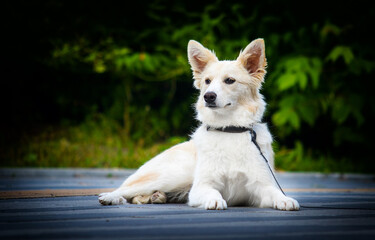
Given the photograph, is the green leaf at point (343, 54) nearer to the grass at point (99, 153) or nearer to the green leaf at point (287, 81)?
the green leaf at point (287, 81)

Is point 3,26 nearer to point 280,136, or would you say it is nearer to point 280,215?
point 280,136

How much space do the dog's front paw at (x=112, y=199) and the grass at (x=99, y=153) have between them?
6055 mm

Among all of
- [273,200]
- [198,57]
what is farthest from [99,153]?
[273,200]

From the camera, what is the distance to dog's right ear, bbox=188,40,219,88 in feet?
16.7

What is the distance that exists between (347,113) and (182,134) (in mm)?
4978

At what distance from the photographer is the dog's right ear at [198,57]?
16.7 ft

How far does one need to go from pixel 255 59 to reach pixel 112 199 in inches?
79.9

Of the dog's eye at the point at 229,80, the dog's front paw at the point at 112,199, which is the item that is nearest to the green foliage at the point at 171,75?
the dog's eye at the point at 229,80

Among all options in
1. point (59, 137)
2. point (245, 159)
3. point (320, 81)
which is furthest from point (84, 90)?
point (245, 159)

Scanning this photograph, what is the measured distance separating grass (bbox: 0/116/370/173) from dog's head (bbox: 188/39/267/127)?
226 inches

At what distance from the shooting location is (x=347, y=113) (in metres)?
10.7

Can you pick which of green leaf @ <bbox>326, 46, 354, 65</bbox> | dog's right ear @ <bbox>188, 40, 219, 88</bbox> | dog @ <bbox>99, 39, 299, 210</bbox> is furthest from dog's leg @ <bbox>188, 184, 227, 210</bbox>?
green leaf @ <bbox>326, 46, 354, 65</bbox>

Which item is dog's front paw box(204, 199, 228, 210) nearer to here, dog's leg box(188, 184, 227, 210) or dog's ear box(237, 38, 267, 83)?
dog's leg box(188, 184, 227, 210)

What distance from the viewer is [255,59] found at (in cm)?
497
